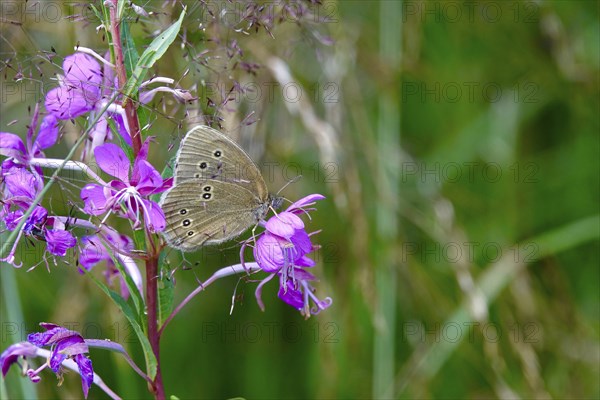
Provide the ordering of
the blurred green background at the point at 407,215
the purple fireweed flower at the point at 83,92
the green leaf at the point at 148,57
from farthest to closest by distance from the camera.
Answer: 1. the blurred green background at the point at 407,215
2. the purple fireweed flower at the point at 83,92
3. the green leaf at the point at 148,57

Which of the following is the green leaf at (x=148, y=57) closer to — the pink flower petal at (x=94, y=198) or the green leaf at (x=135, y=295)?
the pink flower petal at (x=94, y=198)

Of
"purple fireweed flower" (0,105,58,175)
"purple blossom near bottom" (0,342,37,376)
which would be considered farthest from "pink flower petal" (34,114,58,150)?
"purple blossom near bottom" (0,342,37,376)

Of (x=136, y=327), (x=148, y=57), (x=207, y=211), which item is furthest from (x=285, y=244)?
(x=148, y=57)

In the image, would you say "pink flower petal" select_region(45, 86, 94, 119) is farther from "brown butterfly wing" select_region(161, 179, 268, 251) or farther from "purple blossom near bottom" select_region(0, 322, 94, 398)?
"purple blossom near bottom" select_region(0, 322, 94, 398)

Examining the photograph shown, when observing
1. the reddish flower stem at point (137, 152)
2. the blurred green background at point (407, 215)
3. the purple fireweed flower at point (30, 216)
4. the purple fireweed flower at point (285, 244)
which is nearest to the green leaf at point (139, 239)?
the reddish flower stem at point (137, 152)

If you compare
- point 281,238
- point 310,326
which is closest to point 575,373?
point 310,326

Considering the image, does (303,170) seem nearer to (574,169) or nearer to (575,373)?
(574,169)
